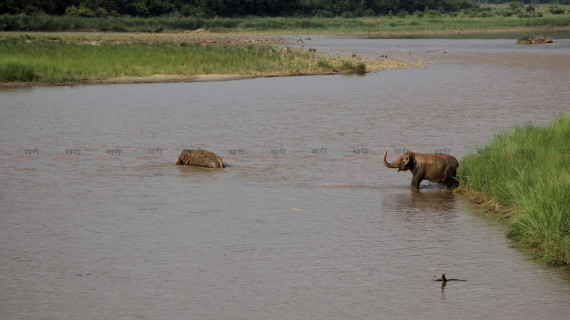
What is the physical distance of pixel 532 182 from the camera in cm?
1280

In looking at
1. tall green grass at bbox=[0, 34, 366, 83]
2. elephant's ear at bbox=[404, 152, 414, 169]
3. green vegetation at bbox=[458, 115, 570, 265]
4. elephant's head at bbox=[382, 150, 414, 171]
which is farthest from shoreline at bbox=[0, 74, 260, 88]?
elephant's ear at bbox=[404, 152, 414, 169]

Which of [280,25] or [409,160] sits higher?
[409,160]

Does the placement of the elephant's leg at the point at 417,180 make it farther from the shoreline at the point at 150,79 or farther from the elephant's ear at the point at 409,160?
the shoreline at the point at 150,79

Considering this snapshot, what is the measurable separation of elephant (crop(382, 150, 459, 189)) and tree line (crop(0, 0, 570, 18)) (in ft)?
296

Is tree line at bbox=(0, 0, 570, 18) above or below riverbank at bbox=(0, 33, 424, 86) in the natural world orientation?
below

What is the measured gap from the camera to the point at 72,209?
1395cm

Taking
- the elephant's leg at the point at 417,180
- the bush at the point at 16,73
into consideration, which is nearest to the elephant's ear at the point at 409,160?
the elephant's leg at the point at 417,180

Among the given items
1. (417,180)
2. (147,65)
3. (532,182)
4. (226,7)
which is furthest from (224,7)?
(532,182)

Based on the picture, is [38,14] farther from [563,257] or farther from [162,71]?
[563,257]

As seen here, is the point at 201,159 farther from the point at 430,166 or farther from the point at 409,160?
the point at 430,166

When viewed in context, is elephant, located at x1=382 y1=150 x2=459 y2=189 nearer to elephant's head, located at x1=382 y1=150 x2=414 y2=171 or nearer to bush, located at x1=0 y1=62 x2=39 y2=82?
elephant's head, located at x1=382 y1=150 x2=414 y2=171

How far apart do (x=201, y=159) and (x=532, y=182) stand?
7130 mm

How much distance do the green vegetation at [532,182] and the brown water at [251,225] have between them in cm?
38

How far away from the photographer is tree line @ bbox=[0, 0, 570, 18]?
104 m
